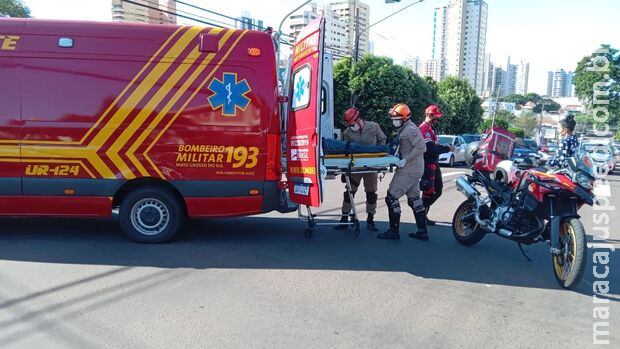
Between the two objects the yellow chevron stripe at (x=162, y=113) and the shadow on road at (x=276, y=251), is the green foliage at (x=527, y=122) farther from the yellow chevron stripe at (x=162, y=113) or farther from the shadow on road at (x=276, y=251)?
the yellow chevron stripe at (x=162, y=113)

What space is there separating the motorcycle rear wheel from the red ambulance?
2.28 m

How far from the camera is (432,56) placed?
199ft

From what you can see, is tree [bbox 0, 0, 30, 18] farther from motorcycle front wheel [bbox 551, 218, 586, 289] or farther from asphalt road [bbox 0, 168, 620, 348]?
motorcycle front wheel [bbox 551, 218, 586, 289]

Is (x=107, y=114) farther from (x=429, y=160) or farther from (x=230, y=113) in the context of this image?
(x=429, y=160)

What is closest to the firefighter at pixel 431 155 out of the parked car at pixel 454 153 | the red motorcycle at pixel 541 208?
the red motorcycle at pixel 541 208

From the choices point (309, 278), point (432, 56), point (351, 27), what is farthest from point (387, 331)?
point (432, 56)

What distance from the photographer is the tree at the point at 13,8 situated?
1969cm

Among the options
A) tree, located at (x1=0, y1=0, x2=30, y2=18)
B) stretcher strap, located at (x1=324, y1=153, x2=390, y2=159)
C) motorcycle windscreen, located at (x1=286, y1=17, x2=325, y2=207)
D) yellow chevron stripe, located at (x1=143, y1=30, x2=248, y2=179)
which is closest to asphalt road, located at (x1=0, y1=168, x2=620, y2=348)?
motorcycle windscreen, located at (x1=286, y1=17, x2=325, y2=207)

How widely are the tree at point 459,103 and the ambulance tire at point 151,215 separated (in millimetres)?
35049

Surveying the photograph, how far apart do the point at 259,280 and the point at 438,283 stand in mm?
1793

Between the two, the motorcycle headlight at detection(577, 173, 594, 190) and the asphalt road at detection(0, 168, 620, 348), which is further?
the motorcycle headlight at detection(577, 173, 594, 190)

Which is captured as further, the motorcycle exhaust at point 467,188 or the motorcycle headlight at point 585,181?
the motorcycle exhaust at point 467,188

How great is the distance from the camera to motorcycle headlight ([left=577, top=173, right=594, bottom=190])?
191 inches

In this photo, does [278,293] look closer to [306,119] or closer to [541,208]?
[306,119]
